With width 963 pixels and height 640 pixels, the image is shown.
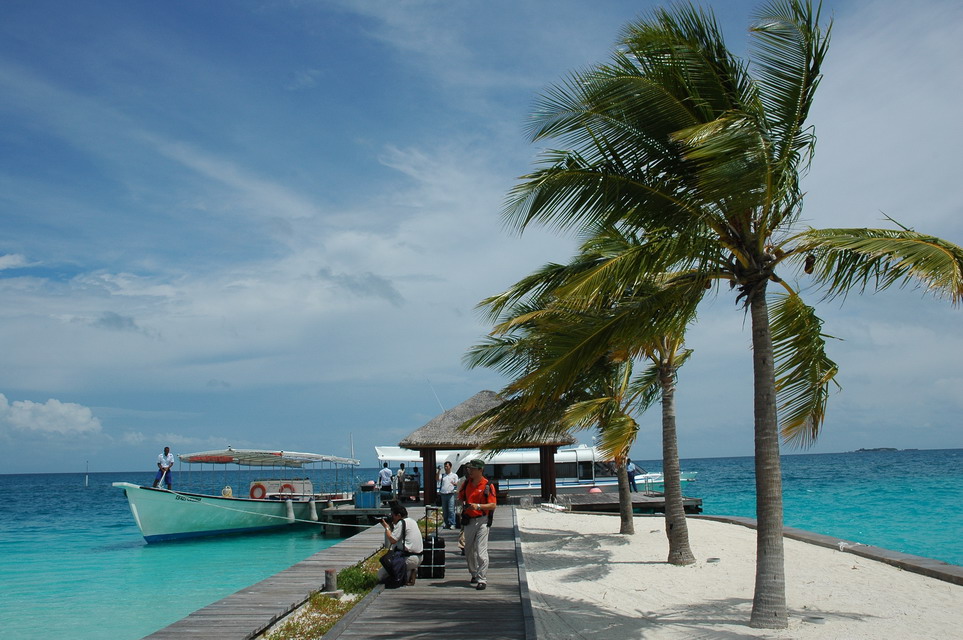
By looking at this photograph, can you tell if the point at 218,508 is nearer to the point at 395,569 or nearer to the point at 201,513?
the point at 201,513

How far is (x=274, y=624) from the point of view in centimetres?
820

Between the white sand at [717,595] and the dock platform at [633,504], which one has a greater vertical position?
the white sand at [717,595]

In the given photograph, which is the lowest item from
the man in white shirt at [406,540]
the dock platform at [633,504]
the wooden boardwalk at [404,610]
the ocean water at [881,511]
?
the ocean water at [881,511]

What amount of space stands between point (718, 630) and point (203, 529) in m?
22.2

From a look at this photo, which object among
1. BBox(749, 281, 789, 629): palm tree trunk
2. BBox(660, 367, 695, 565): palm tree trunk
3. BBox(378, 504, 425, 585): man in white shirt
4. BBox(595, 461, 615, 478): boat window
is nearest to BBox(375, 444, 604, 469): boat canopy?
BBox(595, 461, 615, 478): boat window

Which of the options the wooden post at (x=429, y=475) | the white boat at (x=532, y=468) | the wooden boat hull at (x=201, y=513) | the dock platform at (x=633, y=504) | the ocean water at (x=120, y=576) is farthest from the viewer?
the white boat at (x=532, y=468)

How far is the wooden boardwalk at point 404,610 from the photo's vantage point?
7.10 meters

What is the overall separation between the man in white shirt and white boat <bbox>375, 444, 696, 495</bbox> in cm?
1968

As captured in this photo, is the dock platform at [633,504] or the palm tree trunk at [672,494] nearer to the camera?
the palm tree trunk at [672,494]

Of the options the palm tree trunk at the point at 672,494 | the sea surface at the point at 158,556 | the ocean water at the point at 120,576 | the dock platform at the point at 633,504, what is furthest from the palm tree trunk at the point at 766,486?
the dock platform at the point at 633,504

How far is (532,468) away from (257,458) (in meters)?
12.6

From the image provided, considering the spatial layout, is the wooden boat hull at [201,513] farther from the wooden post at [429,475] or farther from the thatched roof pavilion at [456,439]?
the thatched roof pavilion at [456,439]

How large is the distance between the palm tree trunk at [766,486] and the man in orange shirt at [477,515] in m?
3.26

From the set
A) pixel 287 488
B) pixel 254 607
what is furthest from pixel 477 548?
pixel 287 488
